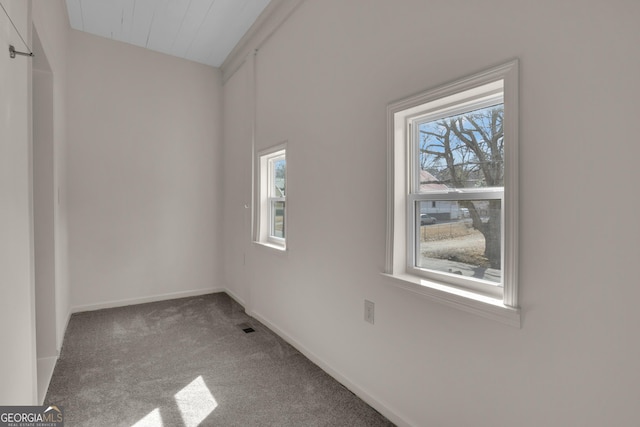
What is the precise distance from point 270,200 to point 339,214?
5.11 ft

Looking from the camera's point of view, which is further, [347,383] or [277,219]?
[277,219]

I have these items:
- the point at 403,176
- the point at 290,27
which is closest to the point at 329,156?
the point at 403,176

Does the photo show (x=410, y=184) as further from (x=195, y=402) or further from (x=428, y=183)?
(x=195, y=402)

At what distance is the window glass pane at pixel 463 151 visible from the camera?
1.55 metres

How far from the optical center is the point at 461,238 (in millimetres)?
1694

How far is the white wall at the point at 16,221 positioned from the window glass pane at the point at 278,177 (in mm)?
2144

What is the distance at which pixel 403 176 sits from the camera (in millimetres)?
1953

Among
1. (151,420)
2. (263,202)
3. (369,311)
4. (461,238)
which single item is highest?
(263,202)

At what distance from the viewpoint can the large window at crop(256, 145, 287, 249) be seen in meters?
3.61

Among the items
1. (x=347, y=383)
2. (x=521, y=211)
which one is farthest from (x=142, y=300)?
(x=521, y=211)

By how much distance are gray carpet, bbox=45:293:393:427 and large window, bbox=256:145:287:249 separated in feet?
3.17

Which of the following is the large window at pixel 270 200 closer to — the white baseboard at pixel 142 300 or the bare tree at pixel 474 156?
the white baseboard at pixel 142 300

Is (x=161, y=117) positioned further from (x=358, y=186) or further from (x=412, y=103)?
(x=412, y=103)

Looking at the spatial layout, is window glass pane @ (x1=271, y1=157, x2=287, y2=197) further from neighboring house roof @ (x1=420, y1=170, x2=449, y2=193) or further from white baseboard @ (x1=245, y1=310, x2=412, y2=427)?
neighboring house roof @ (x1=420, y1=170, x2=449, y2=193)
